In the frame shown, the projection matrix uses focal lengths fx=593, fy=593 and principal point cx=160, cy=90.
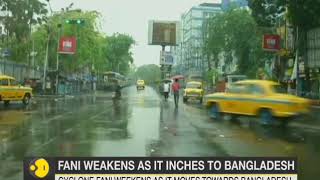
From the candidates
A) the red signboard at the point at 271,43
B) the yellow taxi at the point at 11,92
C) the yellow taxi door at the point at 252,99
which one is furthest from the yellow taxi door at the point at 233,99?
the red signboard at the point at 271,43

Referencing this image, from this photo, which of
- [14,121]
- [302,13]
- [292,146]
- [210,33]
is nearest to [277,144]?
[292,146]

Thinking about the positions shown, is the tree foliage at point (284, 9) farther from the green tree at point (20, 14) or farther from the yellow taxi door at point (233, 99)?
the yellow taxi door at point (233, 99)

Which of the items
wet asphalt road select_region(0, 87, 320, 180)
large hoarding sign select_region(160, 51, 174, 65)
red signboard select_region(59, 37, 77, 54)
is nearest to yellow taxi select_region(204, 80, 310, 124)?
wet asphalt road select_region(0, 87, 320, 180)

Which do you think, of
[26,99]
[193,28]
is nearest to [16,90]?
[26,99]

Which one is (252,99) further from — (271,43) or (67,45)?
(67,45)

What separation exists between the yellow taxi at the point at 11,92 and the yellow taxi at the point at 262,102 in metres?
15.5

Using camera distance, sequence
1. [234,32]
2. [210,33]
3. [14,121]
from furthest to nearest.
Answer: [210,33]
[234,32]
[14,121]

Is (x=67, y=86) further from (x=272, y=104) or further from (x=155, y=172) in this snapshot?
(x=155, y=172)

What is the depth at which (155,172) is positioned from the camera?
3990mm

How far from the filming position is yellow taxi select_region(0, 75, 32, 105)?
35231mm

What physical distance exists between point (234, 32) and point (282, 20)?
33.5 feet

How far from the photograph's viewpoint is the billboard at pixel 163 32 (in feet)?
252

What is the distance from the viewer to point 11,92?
3584 cm

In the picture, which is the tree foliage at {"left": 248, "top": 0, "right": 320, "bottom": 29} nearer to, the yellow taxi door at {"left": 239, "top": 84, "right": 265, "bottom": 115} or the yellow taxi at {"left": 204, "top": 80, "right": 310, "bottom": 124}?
the yellow taxi at {"left": 204, "top": 80, "right": 310, "bottom": 124}
